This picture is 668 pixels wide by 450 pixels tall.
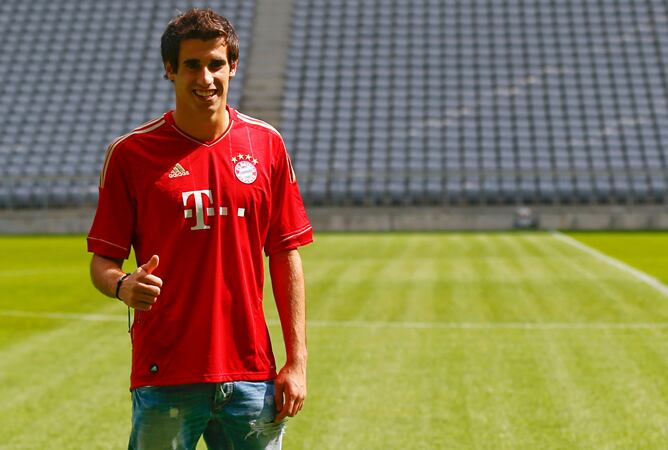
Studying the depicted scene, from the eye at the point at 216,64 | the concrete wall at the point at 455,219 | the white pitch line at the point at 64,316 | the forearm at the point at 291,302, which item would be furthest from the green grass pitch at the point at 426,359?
the concrete wall at the point at 455,219

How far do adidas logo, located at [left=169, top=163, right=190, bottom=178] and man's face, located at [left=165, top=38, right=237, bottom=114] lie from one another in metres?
0.18

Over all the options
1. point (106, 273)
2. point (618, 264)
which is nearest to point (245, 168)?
point (106, 273)

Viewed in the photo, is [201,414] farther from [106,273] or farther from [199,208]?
[199,208]

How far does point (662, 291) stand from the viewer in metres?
14.6

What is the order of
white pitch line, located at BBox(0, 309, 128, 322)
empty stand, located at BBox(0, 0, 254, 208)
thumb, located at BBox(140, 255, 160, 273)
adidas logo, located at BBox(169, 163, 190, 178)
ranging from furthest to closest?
empty stand, located at BBox(0, 0, 254, 208) → white pitch line, located at BBox(0, 309, 128, 322) → adidas logo, located at BBox(169, 163, 190, 178) → thumb, located at BBox(140, 255, 160, 273)

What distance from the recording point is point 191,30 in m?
3.30

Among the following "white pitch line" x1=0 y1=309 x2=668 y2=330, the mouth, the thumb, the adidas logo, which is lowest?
"white pitch line" x1=0 y1=309 x2=668 y2=330

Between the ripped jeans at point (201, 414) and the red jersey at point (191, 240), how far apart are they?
0.12 ft

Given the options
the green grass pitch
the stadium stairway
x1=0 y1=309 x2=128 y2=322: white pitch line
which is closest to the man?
the green grass pitch

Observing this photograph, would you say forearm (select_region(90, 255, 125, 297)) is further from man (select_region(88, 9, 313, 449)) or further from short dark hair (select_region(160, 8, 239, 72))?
short dark hair (select_region(160, 8, 239, 72))

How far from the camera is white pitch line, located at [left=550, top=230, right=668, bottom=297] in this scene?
15.4 metres

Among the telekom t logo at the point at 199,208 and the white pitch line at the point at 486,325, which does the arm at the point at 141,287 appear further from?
the white pitch line at the point at 486,325

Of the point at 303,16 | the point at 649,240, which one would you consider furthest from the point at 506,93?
the point at 649,240

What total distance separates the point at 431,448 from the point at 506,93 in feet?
105
